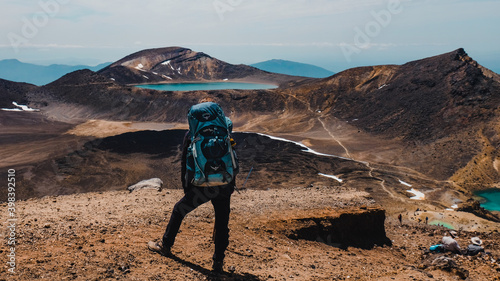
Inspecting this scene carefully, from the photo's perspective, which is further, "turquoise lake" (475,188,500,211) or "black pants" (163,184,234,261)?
"turquoise lake" (475,188,500,211)

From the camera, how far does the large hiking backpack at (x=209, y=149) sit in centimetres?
476

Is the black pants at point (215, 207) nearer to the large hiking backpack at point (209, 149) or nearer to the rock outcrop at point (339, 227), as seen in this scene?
the large hiking backpack at point (209, 149)

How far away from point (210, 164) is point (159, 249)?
1.89 m

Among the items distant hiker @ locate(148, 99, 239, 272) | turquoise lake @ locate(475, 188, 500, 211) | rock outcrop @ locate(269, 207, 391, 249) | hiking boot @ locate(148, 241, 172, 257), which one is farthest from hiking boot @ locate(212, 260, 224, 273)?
turquoise lake @ locate(475, 188, 500, 211)

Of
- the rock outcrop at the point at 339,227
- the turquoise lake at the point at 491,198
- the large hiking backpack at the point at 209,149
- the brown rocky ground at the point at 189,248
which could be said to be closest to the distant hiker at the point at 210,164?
the large hiking backpack at the point at 209,149

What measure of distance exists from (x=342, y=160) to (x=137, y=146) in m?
25.0

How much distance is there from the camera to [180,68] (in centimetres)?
11956

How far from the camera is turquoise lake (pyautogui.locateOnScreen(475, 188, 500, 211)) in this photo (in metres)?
27.5

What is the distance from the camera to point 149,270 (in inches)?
194

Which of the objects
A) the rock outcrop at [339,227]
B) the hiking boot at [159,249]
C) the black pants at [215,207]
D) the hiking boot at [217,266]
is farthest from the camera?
the rock outcrop at [339,227]

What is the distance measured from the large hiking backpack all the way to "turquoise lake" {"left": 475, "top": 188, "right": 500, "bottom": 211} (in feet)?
98.6

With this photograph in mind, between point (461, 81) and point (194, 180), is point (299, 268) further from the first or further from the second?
point (461, 81)

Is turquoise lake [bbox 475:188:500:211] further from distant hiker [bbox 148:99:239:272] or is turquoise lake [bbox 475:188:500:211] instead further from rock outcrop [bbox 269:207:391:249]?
distant hiker [bbox 148:99:239:272]

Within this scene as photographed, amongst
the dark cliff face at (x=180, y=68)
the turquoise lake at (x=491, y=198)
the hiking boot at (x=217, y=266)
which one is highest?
the dark cliff face at (x=180, y=68)
